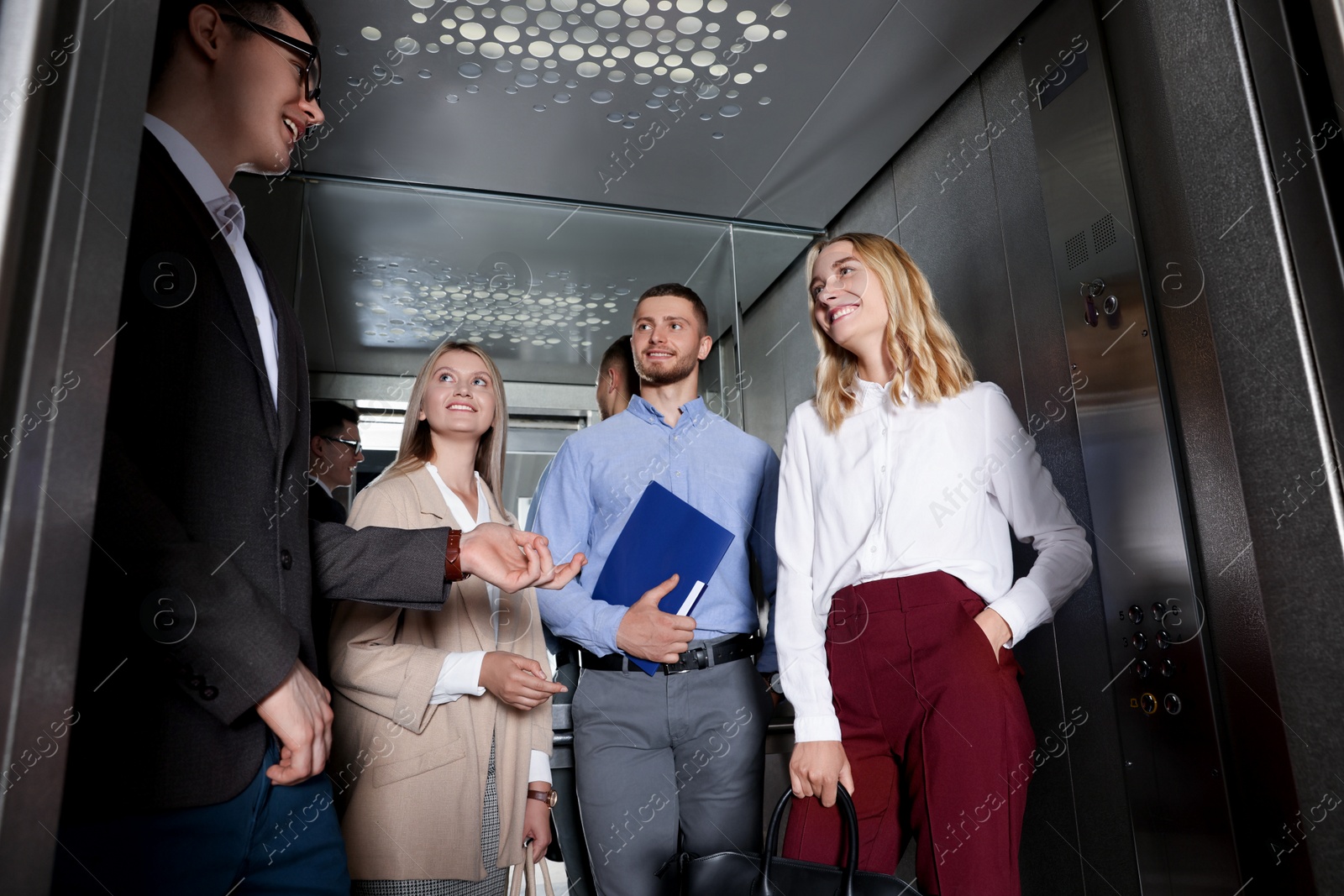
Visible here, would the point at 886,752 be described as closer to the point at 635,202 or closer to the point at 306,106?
the point at 306,106

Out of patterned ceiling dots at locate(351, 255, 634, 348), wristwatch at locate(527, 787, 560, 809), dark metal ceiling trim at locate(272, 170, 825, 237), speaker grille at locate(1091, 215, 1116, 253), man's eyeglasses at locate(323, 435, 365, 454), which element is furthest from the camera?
patterned ceiling dots at locate(351, 255, 634, 348)

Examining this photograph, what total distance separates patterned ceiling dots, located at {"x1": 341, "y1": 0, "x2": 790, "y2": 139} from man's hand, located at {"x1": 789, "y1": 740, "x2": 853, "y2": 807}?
2.04 metres

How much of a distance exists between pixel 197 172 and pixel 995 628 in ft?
4.68

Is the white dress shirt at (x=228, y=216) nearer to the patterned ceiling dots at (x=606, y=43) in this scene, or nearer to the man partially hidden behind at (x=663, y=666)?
the man partially hidden behind at (x=663, y=666)

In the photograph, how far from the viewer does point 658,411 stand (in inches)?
92.7

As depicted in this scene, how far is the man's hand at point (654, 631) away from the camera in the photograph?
1896 millimetres

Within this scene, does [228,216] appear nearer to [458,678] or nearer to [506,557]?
[506,557]

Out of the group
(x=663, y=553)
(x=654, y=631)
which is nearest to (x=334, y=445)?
(x=663, y=553)

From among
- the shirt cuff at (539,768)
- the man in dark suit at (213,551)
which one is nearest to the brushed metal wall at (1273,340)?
the man in dark suit at (213,551)

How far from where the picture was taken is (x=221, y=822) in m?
0.83

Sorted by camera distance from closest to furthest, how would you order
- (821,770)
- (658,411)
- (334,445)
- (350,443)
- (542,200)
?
(821,770) < (658,411) < (542,200) < (334,445) < (350,443)

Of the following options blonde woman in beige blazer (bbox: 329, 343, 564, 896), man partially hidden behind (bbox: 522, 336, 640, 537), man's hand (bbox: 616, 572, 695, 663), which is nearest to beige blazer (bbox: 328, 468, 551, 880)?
blonde woman in beige blazer (bbox: 329, 343, 564, 896)

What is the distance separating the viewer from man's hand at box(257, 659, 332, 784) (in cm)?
81

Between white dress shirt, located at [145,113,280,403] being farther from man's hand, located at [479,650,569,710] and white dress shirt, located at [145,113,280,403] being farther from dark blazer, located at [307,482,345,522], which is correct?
dark blazer, located at [307,482,345,522]
